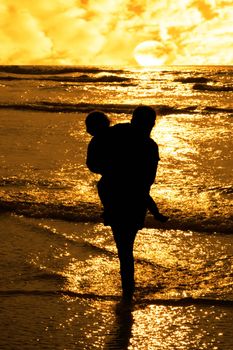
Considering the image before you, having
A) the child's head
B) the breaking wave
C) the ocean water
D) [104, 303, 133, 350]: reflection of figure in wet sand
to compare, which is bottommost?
[104, 303, 133, 350]: reflection of figure in wet sand

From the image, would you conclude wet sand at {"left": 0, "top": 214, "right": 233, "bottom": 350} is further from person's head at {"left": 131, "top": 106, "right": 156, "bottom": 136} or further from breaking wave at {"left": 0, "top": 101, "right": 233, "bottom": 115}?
breaking wave at {"left": 0, "top": 101, "right": 233, "bottom": 115}

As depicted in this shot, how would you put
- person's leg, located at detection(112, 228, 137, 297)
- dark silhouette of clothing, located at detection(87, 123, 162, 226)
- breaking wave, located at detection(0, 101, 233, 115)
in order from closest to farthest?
dark silhouette of clothing, located at detection(87, 123, 162, 226), person's leg, located at detection(112, 228, 137, 297), breaking wave, located at detection(0, 101, 233, 115)

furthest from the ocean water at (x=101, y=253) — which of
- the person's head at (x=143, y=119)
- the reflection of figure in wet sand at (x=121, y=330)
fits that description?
the person's head at (x=143, y=119)

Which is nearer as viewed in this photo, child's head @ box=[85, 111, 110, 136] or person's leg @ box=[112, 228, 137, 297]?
child's head @ box=[85, 111, 110, 136]

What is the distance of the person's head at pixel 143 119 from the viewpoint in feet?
13.1

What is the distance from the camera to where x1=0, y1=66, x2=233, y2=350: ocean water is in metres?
4.24

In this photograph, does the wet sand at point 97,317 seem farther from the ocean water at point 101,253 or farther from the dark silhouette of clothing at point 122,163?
the dark silhouette of clothing at point 122,163

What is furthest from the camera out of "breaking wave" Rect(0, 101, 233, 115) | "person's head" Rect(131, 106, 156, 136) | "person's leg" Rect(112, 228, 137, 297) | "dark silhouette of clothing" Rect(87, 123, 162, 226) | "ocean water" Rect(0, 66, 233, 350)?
"breaking wave" Rect(0, 101, 233, 115)

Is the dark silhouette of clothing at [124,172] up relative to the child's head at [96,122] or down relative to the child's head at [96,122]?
down

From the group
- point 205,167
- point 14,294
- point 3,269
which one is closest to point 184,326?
point 14,294

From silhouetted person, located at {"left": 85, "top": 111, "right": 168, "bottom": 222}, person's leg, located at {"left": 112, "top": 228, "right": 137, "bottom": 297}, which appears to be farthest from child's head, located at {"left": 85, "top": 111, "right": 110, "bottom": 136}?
person's leg, located at {"left": 112, "top": 228, "right": 137, "bottom": 297}

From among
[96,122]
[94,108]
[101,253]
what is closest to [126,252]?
[96,122]

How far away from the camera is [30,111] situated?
60.3 feet

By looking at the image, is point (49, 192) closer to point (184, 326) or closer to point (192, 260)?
point (192, 260)
